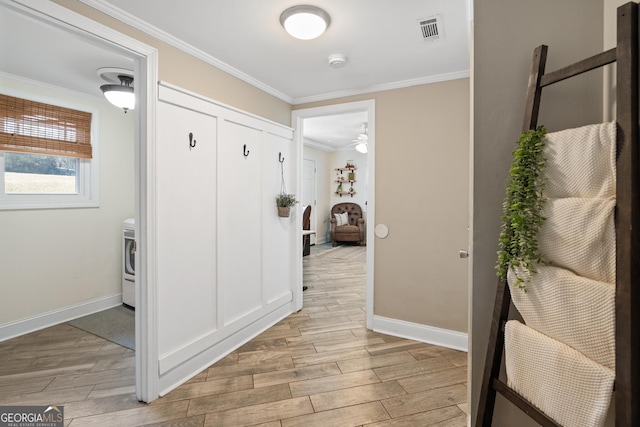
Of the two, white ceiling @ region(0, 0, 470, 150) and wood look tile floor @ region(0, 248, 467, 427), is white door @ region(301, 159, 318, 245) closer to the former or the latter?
white ceiling @ region(0, 0, 470, 150)

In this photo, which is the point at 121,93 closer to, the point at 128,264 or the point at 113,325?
the point at 128,264

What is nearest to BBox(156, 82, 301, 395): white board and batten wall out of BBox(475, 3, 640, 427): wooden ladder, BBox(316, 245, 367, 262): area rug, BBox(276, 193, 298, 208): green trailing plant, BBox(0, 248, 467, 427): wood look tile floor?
BBox(276, 193, 298, 208): green trailing plant

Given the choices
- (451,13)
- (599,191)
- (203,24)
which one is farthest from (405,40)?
(599,191)

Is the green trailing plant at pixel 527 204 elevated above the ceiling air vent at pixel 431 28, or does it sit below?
below

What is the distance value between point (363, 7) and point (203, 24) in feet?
3.22

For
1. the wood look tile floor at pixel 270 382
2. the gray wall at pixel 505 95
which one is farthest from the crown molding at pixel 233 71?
the wood look tile floor at pixel 270 382

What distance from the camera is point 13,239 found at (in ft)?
9.00

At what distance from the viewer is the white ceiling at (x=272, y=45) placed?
1.67 metres

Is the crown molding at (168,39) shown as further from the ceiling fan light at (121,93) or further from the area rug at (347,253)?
the area rug at (347,253)

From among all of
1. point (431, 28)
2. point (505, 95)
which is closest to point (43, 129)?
point (431, 28)

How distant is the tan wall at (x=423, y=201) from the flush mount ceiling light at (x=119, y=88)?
2044 mm

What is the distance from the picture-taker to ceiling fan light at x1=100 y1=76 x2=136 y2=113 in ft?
8.42

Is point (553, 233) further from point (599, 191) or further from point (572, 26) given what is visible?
point (572, 26)

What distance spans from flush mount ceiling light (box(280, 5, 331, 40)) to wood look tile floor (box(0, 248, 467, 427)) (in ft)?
7.43
